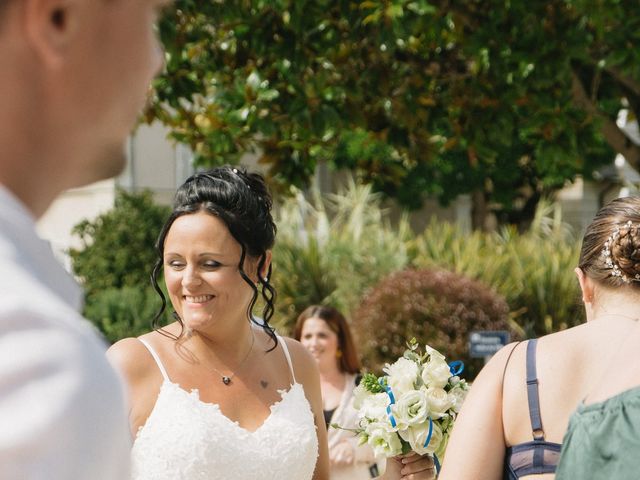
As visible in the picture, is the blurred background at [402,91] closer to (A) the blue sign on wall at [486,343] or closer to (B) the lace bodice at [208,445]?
(A) the blue sign on wall at [486,343]

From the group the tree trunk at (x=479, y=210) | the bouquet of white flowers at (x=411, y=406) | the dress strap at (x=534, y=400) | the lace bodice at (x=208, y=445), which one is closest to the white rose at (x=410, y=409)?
the bouquet of white flowers at (x=411, y=406)

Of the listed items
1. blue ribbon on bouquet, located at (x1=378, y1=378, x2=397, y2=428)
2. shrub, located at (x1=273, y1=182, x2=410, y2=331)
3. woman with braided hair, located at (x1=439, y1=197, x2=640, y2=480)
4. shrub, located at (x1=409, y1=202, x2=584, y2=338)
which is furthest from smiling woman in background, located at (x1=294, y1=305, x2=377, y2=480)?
shrub, located at (x1=409, y1=202, x2=584, y2=338)

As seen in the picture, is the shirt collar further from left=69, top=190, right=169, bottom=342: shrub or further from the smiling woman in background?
left=69, top=190, right=169, bottom=342: shrub

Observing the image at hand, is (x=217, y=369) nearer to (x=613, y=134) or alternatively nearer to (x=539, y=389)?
(x=539, y=389)

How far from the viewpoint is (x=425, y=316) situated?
32.9 ft

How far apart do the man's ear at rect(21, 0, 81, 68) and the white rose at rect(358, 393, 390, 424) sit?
2613 mm

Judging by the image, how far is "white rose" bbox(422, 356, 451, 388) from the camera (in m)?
3.20

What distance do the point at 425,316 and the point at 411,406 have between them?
693cm

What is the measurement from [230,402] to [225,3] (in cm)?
389

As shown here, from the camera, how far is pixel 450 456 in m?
2.52

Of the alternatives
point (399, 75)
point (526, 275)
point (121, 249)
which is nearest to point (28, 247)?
point (399, 75)

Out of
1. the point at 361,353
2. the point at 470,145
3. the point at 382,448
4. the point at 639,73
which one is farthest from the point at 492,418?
the point at 361,353

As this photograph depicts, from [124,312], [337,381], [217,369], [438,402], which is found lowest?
[124,312]

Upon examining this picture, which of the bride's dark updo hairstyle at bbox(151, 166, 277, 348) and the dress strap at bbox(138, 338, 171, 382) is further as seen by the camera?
the bride's dark updo hairstyle at bbox(151, 166, 277, 348)
